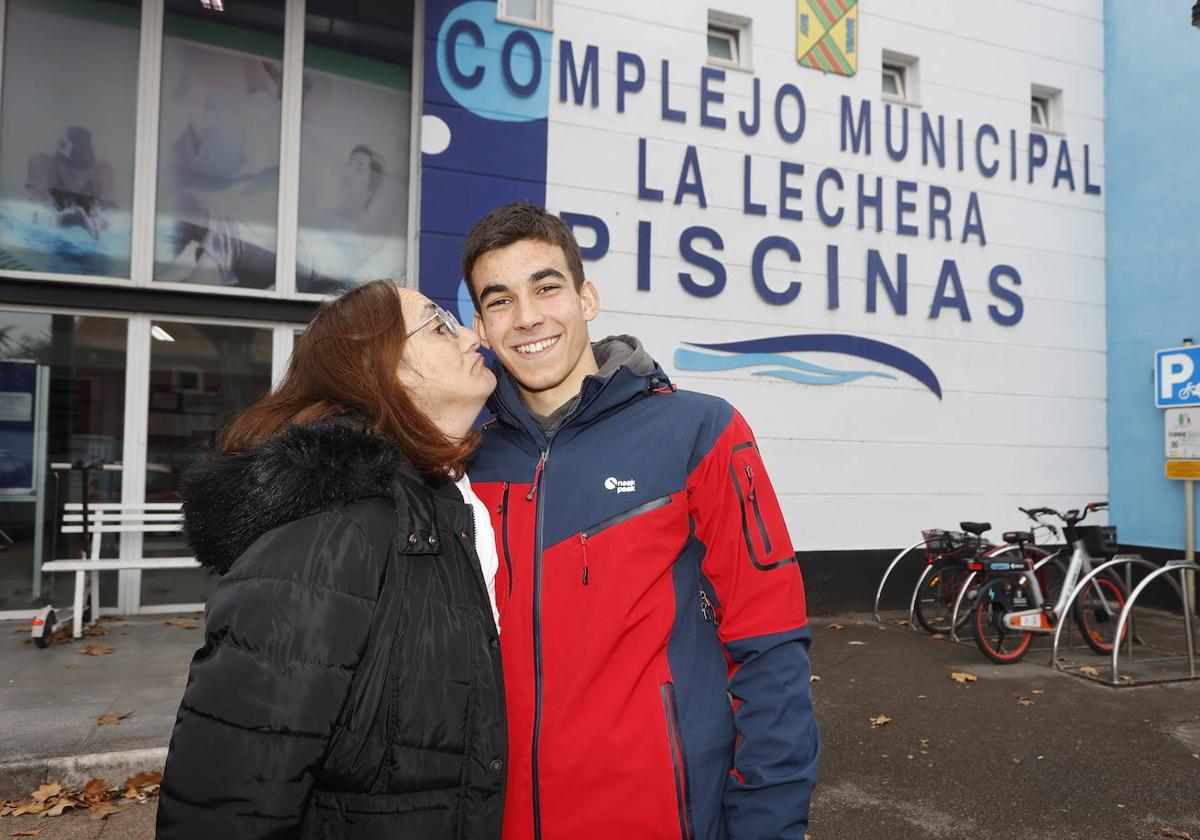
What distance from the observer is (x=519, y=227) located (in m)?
2.00

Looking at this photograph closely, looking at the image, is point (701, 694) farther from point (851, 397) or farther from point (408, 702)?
point (851, 397)

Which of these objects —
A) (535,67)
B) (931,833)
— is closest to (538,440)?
(931,833)

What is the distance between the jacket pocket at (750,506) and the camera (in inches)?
67.3

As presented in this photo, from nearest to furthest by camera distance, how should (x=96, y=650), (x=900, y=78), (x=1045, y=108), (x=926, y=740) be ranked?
(x=926, y=740)
(x=96, y=650)
(x=900, y=78)
(x=1045, y=108)

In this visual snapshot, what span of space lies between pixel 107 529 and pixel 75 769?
348 centimetres

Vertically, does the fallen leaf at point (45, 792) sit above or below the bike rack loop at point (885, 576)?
below

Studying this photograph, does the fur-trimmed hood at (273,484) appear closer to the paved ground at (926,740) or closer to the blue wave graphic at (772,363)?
the paved ground at (926,740)

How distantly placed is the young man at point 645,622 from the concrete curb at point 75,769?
3204 millimetres

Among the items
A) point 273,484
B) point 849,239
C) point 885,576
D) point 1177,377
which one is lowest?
point 885,576

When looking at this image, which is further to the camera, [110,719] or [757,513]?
[110,719]

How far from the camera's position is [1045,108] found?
32.3 feet

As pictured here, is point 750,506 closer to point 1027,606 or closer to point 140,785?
point 140,785

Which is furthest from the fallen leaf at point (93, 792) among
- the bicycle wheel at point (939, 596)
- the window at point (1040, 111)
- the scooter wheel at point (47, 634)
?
the window at point (1040, 111)

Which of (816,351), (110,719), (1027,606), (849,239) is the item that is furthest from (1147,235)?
(110,719)
